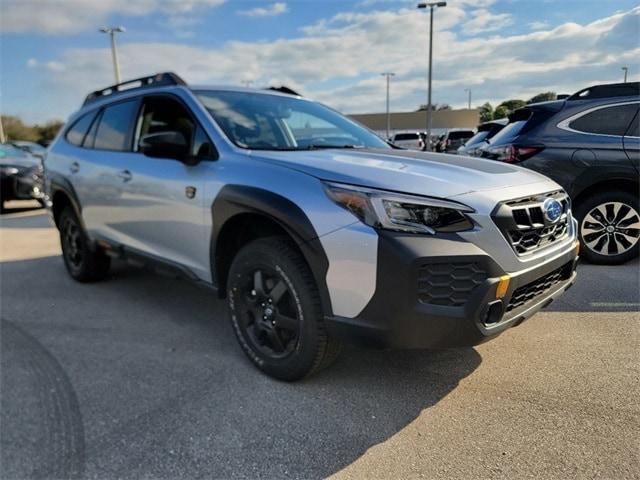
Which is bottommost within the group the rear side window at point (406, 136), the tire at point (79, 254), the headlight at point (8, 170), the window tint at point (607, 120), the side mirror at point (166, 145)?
the tire at point (79, 254)

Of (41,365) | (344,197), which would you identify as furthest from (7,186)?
(344,197)

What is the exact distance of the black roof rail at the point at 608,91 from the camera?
4472mm

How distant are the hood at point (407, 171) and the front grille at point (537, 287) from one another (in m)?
0.50

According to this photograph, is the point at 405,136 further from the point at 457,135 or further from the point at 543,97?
the point at 543,97

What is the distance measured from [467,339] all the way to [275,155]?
4.78ft

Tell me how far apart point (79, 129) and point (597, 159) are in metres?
5.16

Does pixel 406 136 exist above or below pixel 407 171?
above

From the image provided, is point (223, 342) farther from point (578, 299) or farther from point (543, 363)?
point (578, 299)

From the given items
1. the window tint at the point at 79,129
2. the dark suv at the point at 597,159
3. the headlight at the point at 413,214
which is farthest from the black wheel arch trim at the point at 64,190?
the dark suv at the point at 597,159

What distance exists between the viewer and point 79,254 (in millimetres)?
4812

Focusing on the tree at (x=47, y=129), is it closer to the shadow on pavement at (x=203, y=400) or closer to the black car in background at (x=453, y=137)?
the black car in background at (x=453, y=137)

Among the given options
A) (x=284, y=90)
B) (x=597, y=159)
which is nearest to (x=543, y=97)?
(x=597, y=159)

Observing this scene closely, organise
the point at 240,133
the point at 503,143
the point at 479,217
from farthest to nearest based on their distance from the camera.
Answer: the point at 503,143, the point at 240,133, the point at 479,217

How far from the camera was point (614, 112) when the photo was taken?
4.57 m
